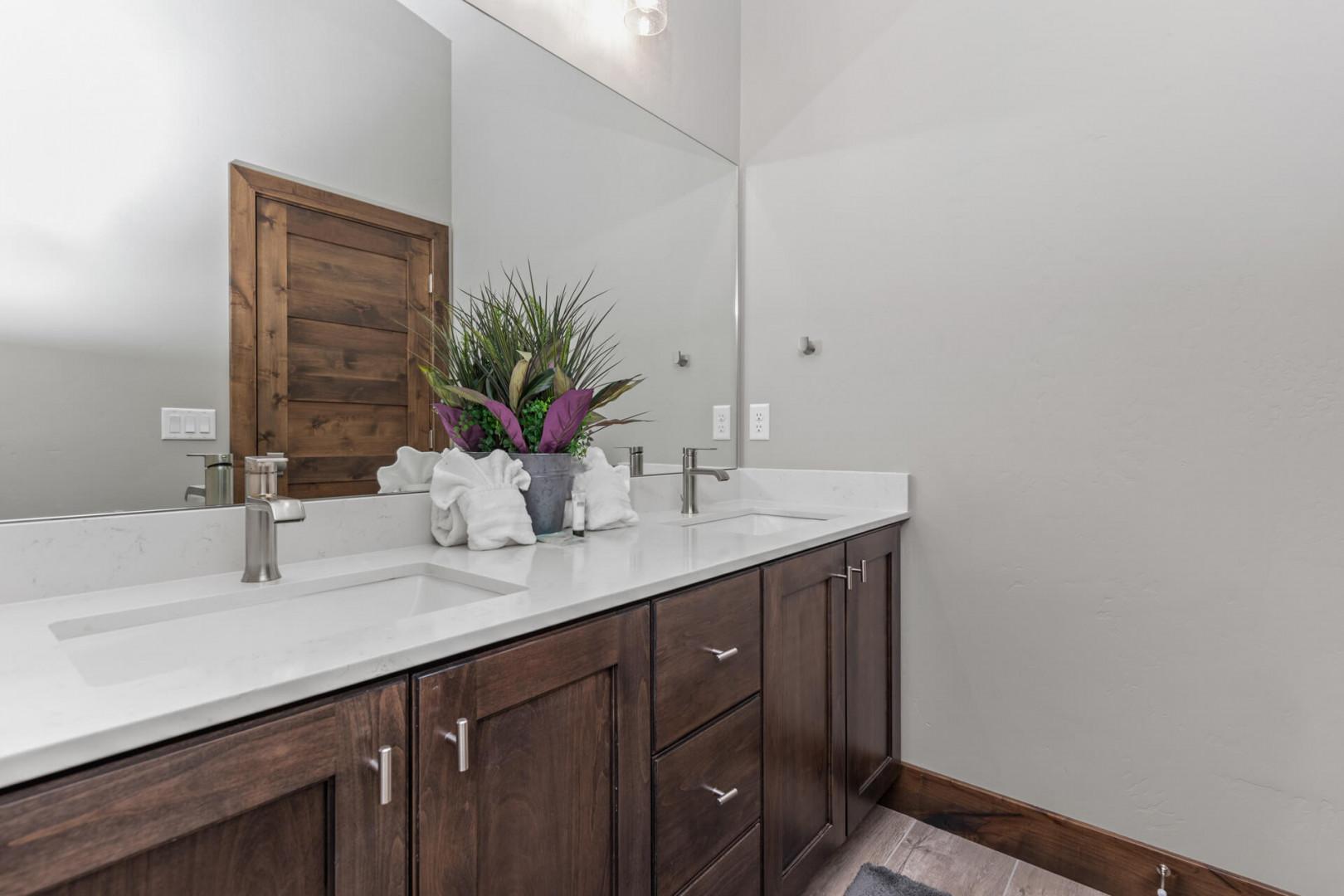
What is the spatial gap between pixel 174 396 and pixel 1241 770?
2.06 meters

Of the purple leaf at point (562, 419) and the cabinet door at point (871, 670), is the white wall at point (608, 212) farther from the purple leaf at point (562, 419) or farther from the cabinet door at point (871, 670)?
the cabinet door at point (871, 670)

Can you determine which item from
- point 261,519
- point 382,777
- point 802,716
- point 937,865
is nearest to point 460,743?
point 382,777

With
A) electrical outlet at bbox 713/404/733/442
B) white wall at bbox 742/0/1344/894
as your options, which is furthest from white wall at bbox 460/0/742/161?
electrical outlet at bbox 713/404/733/442

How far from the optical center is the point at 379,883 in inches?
24.3

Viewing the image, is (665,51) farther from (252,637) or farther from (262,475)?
(252,637)

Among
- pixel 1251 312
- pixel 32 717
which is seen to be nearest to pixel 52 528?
pixel 32 717

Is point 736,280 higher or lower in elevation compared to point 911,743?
higher

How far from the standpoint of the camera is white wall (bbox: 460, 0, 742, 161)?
1552mm

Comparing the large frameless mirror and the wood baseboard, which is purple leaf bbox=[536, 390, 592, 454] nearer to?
the large frameless mirror

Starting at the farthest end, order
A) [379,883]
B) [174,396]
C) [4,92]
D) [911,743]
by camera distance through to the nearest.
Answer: [911,743]
[174,396]
[4,92]
[379,883]

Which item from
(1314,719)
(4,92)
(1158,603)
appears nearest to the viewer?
(4,92)

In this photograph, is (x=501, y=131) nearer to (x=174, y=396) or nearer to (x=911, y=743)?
(x=174, y=396)

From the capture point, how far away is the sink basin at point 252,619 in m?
0.72

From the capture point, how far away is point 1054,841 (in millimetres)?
1524
